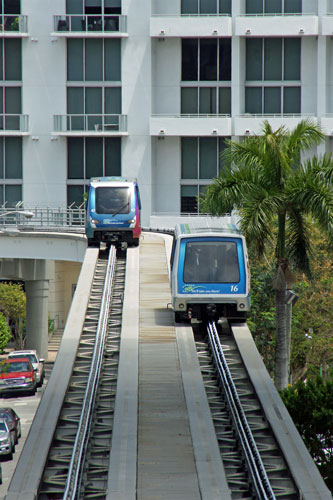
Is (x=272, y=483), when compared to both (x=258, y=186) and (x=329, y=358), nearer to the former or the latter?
(x=258, y=186)

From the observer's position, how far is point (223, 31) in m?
53.6

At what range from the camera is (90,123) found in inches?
2165

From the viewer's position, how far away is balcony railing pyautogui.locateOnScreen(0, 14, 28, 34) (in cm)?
5453

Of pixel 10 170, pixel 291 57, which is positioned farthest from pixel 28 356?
pixel 291 57

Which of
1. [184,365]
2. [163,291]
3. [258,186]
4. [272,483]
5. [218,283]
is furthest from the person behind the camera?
[163,291]

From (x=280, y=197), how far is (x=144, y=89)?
32.5 m

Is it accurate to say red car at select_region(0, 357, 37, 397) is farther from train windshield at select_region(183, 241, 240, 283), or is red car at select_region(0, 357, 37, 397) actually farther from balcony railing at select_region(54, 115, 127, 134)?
train windshield at select_region(183, 241, 240, 283)

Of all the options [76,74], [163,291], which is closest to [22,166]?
[76,74]

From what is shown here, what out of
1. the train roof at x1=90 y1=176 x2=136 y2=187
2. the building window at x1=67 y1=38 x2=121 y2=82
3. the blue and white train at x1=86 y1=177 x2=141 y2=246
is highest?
the building window at x1=67 y1=38 x2=121 y2=82

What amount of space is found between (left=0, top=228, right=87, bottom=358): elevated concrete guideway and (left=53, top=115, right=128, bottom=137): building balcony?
7.73 meters

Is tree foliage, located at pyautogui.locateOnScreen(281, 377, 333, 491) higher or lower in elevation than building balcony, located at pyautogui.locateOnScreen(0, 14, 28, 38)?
lower

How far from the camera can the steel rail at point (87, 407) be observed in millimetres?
13805

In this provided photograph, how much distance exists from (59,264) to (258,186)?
44.8 meters

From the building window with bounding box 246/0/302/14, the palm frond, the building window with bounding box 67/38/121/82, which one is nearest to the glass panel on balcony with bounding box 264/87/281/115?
the building window with bounding box 246/0/302/14
